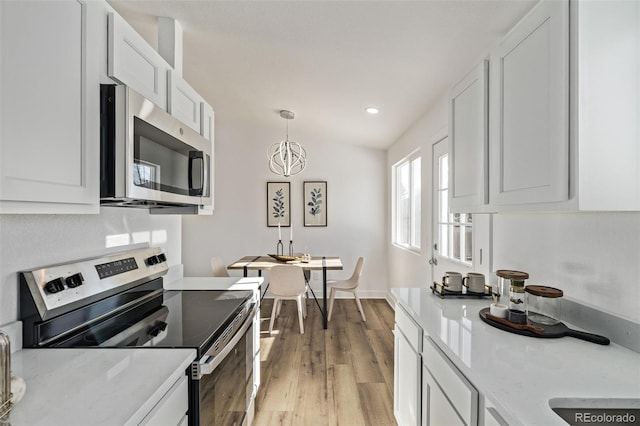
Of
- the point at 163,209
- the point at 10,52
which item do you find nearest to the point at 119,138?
the point at 10,52

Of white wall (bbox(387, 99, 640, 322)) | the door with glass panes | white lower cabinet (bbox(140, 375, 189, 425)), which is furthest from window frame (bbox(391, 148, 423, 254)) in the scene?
white lower cabinet (bbox(140, 375, 189, 425))

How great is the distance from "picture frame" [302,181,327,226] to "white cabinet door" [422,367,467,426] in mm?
3828

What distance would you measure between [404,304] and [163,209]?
1459 mm

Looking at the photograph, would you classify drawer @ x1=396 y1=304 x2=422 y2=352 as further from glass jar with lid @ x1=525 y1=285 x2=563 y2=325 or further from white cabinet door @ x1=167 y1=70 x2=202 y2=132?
white cabinet door @ x1=167 y1=70 x2=202 y2=132

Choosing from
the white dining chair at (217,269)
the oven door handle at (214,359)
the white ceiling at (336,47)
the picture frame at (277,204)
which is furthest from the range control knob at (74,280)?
the picture frame at (277,204)

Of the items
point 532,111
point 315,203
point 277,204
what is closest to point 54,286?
point 532,111

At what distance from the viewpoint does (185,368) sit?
1072mm

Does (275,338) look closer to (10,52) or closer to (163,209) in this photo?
(163,209)

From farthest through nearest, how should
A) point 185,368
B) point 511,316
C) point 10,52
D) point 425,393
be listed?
point 425,393
point 511,316
point 185,368
point 10,52

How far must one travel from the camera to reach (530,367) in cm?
103

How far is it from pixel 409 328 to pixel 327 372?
4.41 ft

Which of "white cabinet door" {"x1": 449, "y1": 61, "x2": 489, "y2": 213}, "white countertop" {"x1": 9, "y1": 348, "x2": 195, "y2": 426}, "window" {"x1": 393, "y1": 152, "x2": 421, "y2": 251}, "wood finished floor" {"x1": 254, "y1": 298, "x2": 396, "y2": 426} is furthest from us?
"window" {"x1": 393, "y1": 152, "x2": 421, "y2": 251}

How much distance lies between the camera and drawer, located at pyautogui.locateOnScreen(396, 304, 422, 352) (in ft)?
5.23

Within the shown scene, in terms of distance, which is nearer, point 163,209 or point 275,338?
point 163,209
